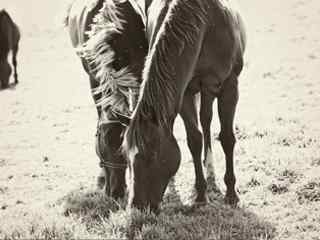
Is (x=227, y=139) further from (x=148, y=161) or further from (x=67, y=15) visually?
(x=67, y=15)

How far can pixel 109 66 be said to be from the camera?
12.7 feet

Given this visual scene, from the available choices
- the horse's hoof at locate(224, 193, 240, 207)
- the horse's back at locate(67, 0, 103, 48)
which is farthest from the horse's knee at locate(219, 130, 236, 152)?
the horse's back at locate(67, 0, 103, 48)

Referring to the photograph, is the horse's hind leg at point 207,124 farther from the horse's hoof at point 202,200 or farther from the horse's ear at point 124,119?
the horse's ear at point 124,119

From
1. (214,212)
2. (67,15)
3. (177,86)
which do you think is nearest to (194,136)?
(214,212)

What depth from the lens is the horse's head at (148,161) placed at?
3523mm

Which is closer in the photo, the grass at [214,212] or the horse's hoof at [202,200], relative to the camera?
the grass at [214,212]

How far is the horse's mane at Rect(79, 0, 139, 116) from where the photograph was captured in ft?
12.0

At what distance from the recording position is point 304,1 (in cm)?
1606

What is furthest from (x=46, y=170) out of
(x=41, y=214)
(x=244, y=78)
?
(x=244, y=78)

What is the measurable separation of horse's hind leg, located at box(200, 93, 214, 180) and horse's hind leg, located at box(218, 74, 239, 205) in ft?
0.48

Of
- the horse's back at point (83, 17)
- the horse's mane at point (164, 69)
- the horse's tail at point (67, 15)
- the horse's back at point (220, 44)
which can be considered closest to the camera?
the horse's mane at point (164, 69)

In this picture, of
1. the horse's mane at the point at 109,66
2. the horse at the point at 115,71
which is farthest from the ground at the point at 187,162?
the horse's mane at the point at 109,66

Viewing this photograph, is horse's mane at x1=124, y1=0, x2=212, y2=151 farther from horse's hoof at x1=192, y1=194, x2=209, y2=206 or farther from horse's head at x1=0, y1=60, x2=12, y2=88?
horse's head at x1=0, y1=60, x2=12, y2=88

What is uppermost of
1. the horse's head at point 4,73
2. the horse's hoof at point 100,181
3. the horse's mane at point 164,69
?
the horse's mane at point 164,69
